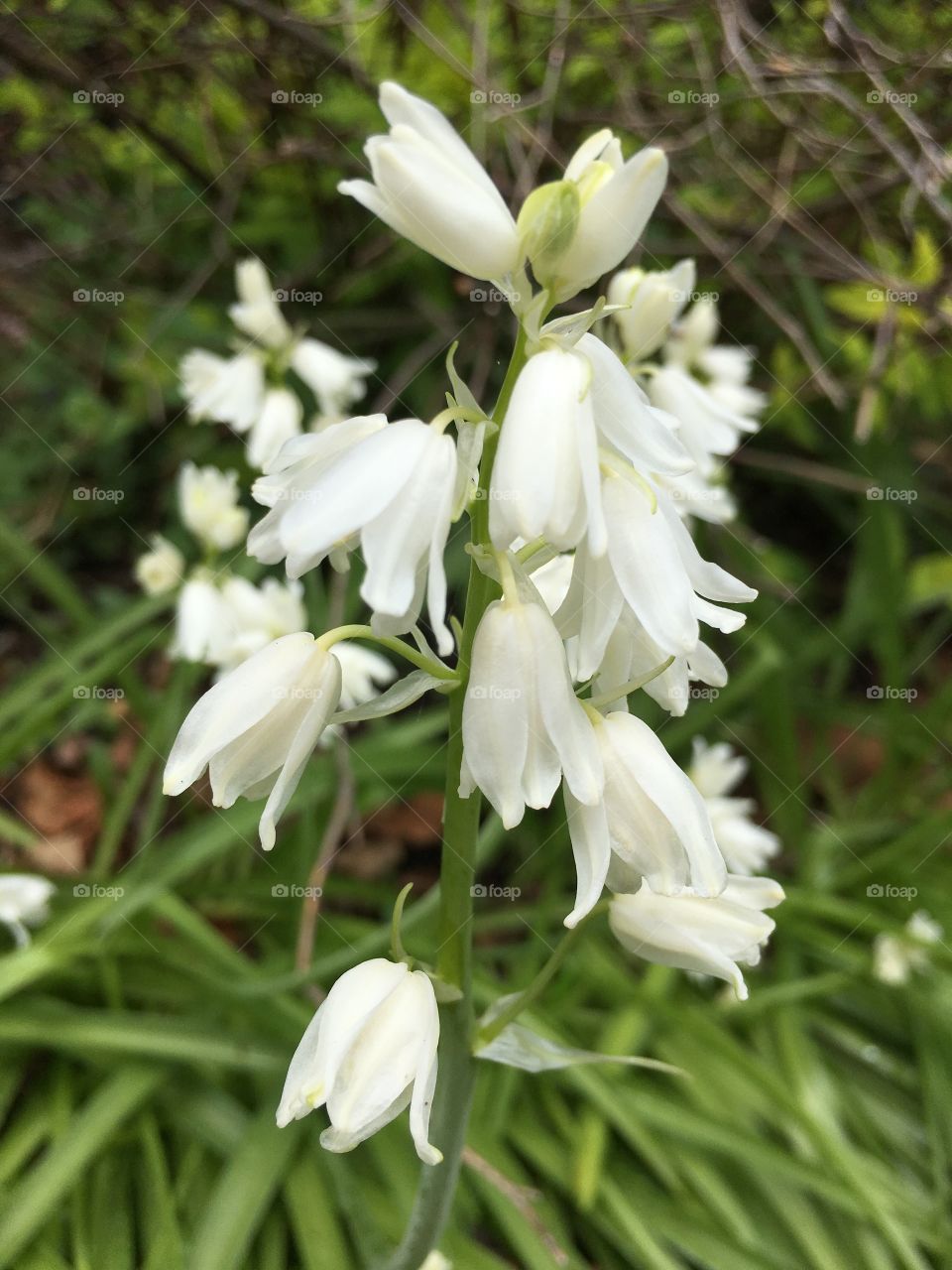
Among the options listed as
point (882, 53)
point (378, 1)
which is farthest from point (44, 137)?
point (882, 53)

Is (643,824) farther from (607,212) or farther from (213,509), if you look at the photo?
(213,509)

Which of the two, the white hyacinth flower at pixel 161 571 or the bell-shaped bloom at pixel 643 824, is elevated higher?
the bell-shaped bloom at pixel 643 824

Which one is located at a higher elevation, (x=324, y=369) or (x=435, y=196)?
(x=435, y=196)

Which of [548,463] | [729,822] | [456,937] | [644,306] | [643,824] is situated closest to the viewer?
[548,463]

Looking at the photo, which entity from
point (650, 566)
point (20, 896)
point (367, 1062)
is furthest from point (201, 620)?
point (650, 566)

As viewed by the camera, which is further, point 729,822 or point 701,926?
point 729,822

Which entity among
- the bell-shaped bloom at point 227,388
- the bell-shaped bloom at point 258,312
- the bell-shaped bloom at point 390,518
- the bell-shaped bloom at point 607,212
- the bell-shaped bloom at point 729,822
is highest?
the bell-shaped bloom at point 607,212

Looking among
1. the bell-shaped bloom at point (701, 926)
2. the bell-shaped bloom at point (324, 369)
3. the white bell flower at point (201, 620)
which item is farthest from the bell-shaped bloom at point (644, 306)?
the white bell flower at point (201, 620)

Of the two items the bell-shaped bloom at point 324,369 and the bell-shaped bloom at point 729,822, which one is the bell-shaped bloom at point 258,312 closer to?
the bell-shaped bloom at point 324,369
